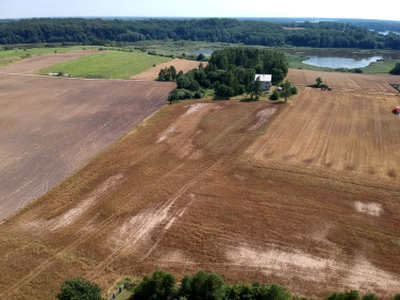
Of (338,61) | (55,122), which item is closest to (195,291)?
(55,122)

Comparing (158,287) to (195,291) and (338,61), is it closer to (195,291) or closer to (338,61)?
(195,291)

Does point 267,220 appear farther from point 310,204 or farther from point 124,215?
point 124,215

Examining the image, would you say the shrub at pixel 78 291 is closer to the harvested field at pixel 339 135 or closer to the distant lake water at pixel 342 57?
the harvested field at pixel 339 135

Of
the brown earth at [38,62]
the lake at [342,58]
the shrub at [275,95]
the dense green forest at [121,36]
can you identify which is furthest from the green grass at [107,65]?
the lake at [342,58]

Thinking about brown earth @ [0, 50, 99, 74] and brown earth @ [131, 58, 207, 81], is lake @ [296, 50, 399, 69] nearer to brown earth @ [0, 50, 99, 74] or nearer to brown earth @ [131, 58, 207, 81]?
brown earth @ [131, 58, 207, 81]

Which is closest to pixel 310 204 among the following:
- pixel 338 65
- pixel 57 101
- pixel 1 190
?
pixel 1 190

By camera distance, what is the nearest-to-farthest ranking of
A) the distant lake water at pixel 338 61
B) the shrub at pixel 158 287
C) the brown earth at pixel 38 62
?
the shrub at pixel 158 287, the brown earth at pixel 38 62, the distant lake water at pixel 338 61
